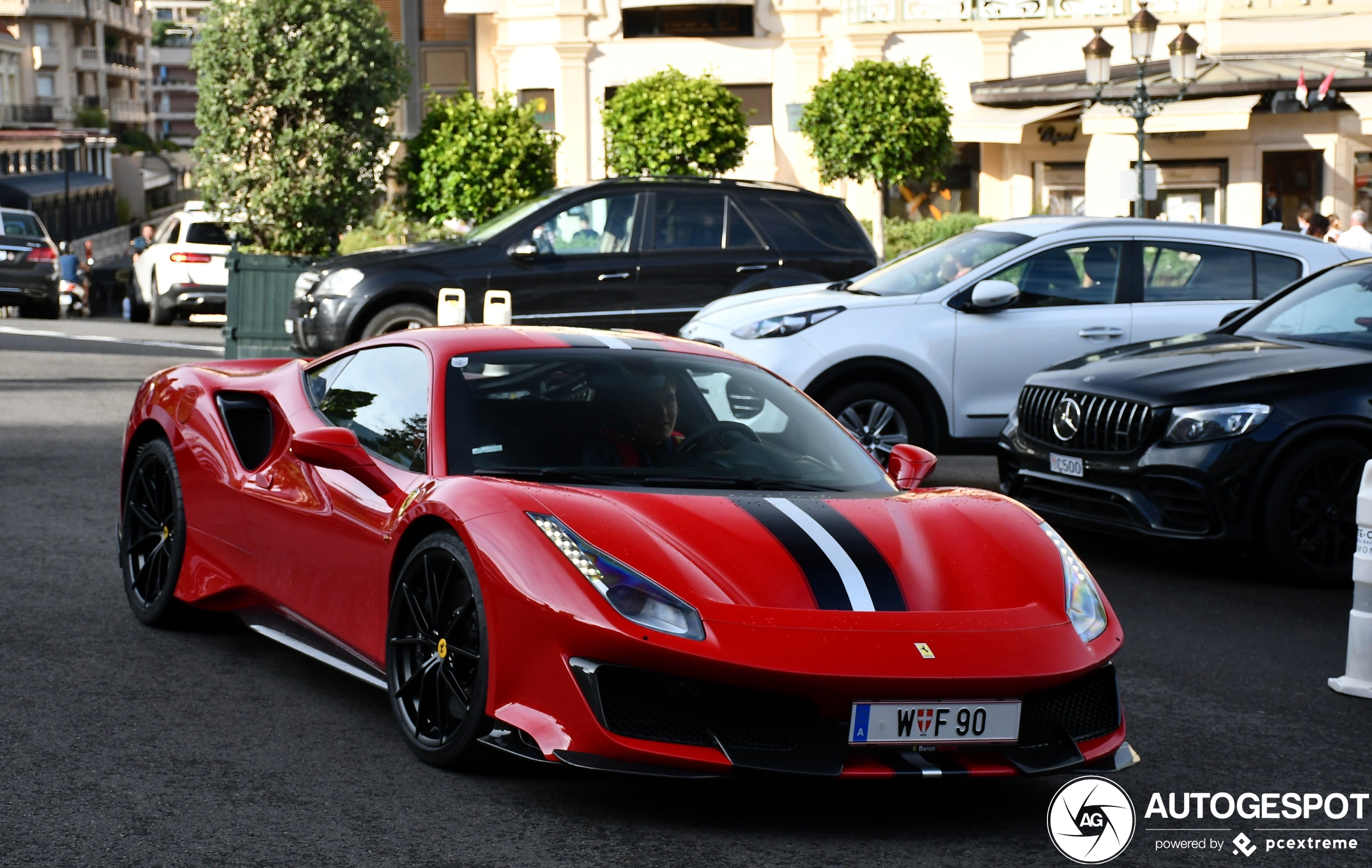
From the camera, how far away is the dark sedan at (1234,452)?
8578 mm

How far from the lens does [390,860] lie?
14.0 feet

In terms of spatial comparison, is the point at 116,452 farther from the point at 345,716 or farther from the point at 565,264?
the point at 345,716

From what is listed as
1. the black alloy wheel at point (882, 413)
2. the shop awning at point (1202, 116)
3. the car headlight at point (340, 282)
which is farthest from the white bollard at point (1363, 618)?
the shop awning at point (1202, 116)

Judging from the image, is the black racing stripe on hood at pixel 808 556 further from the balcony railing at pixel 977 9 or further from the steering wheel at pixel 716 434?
the balcony railing at pixel 977 9

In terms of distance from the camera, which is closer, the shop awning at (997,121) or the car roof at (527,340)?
the car roof at (527,340)

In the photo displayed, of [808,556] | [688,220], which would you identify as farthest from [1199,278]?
[808,556]

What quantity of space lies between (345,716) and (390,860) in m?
1.42

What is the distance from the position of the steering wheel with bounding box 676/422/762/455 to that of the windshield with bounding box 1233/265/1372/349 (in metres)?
4.59

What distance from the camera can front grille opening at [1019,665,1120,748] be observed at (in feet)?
15.3

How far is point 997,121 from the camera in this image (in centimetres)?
3691

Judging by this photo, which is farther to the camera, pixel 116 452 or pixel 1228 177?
pixel 1228 177

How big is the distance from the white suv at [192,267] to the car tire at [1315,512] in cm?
2036

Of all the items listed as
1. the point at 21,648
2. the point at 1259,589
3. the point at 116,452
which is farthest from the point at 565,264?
the point at 21,648

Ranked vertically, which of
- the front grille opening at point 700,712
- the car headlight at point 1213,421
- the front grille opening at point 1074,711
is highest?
the car headlight at point 1213,421
